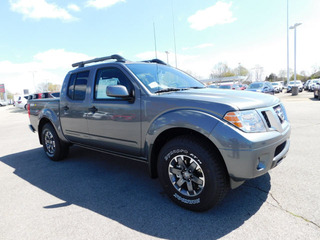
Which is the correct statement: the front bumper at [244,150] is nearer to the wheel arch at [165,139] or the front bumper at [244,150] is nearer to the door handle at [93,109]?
the wheel arch at [165,139]

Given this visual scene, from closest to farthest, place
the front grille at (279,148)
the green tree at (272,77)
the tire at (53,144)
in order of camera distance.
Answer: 1. the front grille at (279,148)
2. the tire at (53,144)
3. the green tree at (272,77)

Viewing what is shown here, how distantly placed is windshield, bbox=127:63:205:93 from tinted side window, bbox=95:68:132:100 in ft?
0.66

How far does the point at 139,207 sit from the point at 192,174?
0.81 m

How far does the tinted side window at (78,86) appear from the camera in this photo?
12.7ft

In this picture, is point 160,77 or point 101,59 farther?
point 101,59

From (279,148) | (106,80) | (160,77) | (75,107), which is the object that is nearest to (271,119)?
(279,148)

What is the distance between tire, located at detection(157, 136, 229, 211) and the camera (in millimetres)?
2387

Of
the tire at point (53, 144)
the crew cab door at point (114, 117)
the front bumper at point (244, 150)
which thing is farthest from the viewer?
the tire at point (53, 144)

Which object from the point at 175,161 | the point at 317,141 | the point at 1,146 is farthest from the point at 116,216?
the point at 1,146

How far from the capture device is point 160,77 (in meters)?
3.44

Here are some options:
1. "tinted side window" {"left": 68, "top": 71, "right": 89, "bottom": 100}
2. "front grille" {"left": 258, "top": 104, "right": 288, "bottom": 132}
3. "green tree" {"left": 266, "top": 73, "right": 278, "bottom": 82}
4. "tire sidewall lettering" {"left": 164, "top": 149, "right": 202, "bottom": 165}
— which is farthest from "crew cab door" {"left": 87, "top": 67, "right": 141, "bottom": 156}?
"green tree" {"left": 266, "top": 73, "right": 278, "bottom": 82}

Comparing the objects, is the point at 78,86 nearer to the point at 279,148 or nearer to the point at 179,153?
the point at 179,153

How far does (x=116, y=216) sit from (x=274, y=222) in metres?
1.73

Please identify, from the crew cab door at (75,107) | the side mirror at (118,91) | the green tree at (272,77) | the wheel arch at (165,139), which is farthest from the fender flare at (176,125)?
the green tree at (272,77)
